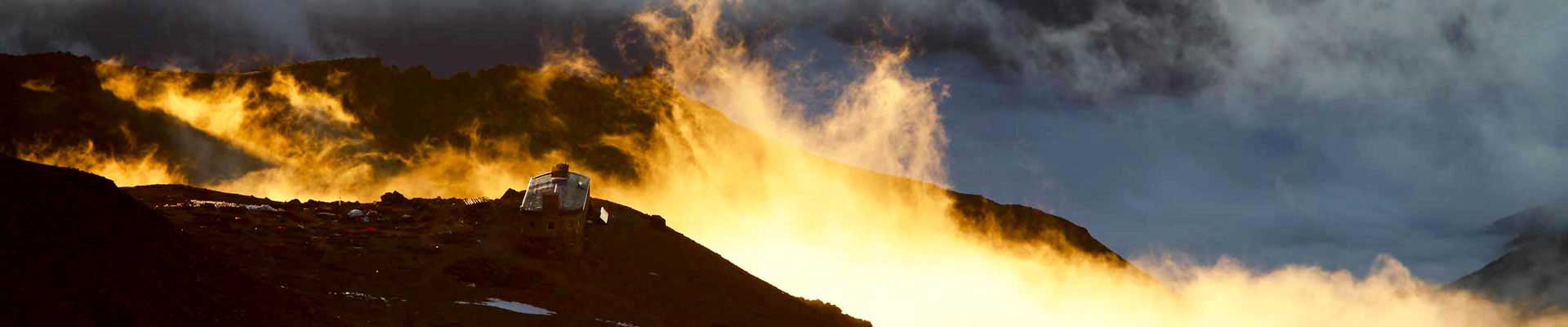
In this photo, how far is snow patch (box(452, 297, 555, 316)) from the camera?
3216 cm

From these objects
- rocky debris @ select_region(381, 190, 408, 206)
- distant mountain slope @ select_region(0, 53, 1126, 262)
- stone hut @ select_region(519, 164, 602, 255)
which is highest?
distant mountain slope @ select_region(0, 53, 1126, 262)

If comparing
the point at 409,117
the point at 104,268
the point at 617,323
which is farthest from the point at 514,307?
the point at 409,117

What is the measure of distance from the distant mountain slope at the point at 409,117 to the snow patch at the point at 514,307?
102 meters

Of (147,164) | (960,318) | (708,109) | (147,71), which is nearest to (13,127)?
(147,164)

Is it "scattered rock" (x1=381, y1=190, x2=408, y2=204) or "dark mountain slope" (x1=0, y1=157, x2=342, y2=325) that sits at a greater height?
"scattered rock" (x1=381, y1=190, x2=408, y2=204)

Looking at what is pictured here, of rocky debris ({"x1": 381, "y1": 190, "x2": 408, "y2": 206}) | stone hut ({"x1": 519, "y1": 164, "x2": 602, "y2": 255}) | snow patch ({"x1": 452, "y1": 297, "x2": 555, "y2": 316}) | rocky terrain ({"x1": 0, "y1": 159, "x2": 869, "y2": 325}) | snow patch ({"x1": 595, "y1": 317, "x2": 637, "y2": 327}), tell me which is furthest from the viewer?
rocky debris ({"x1": 381, "y1": 190, "x2": 408, "y2": 206})

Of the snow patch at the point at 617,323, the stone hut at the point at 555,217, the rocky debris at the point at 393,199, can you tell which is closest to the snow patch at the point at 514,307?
the snow patch at the point at 617,323

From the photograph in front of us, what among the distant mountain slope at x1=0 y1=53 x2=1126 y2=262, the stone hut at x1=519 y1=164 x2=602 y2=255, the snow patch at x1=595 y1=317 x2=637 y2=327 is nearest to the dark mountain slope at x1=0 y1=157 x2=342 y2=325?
the snow patch at x1=595 y1=317 x2=637 y2=327

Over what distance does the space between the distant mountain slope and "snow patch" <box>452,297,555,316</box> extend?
10205 cm

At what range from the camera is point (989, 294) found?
9881cm

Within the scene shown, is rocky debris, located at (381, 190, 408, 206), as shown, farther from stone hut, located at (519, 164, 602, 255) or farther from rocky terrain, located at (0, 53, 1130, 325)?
stone hut, located at (519, 164, 602, 255)

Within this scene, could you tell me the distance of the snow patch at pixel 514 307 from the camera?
105 ft

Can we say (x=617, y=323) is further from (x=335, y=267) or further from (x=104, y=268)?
(x=104, y=268)

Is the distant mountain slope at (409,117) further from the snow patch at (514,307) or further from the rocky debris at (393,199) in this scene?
the snow patch at (514,307)
